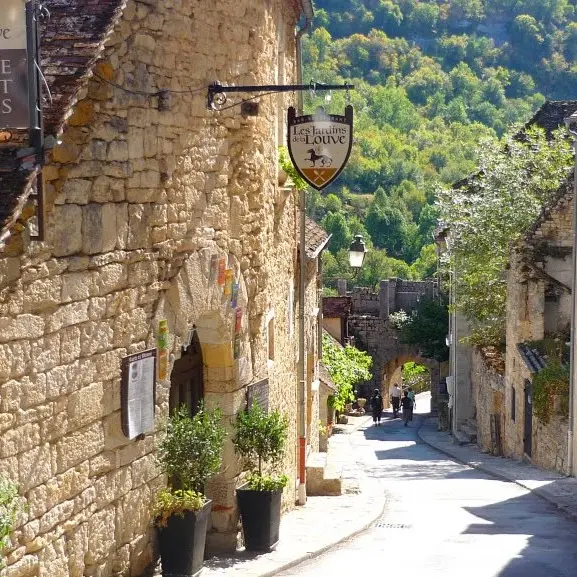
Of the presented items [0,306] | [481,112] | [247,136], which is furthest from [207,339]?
[481,112]

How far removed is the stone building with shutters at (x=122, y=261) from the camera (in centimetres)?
705

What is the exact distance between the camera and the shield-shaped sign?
10977 millimetres

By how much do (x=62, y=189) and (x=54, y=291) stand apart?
0.63 meters

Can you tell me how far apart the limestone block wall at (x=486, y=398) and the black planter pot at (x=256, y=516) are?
17408mm

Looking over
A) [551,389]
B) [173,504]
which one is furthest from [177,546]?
[551,389]

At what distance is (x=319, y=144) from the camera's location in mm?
11148

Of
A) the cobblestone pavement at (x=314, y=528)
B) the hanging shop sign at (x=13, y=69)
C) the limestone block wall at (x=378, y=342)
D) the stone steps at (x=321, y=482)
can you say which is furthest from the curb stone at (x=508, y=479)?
the limestone block wall at (x=378, y=342)

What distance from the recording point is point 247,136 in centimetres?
1134

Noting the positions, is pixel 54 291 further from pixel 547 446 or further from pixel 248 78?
pixel 547 446

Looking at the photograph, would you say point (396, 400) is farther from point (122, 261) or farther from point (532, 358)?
point (122, 261)

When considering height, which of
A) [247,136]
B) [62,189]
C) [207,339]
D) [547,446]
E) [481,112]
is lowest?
[547,446]

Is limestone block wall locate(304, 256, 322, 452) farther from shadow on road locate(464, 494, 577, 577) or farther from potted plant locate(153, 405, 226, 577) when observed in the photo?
potted plant locate(153, 405, 226, 577)

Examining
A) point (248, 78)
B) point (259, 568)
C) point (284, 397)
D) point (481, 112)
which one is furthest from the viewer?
point (481, 112)

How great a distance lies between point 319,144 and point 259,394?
2521mm
